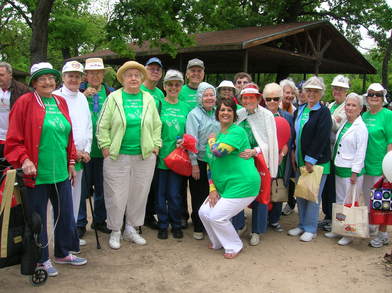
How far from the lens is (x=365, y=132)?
4.48 meters

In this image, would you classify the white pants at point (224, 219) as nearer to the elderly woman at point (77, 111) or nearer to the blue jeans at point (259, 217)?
the blue jeans at point (259, 217)

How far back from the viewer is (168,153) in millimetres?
4500

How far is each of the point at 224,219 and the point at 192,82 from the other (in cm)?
185

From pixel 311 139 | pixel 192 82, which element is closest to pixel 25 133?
pixel 192 82

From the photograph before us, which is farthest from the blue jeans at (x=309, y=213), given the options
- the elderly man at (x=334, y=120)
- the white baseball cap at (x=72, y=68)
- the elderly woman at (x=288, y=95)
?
the white baseball cap at (x=72, y=68)

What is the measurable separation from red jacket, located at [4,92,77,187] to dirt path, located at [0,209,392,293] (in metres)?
1.07

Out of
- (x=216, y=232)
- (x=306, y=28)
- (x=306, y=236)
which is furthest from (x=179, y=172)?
(x=306, y=28)

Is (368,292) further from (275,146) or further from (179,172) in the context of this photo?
(179,172)

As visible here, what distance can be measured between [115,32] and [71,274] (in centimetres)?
918

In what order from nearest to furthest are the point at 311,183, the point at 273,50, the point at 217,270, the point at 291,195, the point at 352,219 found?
the point at 217,270 < the point at 352,219 < the point at 311,183 < the point at 291,195 < the point at 273,50

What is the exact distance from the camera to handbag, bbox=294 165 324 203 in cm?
449

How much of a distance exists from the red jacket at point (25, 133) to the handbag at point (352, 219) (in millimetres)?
3335

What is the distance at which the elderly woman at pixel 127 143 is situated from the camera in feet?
13.3

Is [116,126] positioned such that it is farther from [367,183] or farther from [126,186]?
[367,183]
